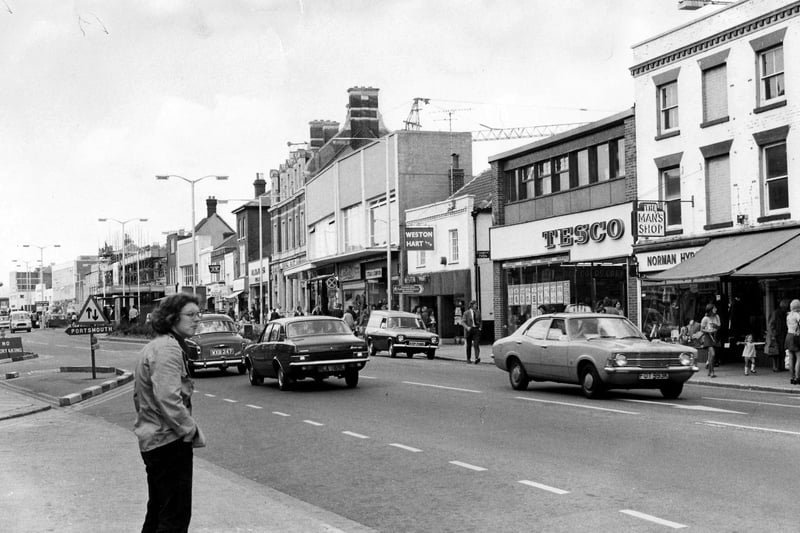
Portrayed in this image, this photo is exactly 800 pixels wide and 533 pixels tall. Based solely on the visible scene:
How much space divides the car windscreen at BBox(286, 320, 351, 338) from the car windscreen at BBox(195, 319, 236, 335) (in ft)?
20.8

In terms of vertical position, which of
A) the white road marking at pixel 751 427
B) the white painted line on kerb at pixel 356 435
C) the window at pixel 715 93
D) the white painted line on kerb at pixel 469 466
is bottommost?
the white painted line on kerb at pixel 356 435

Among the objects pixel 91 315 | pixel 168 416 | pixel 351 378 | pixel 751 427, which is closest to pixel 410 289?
pixel 91 315

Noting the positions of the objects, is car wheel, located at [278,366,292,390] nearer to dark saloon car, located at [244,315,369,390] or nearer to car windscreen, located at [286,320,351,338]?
dark saloon car, located at [244,315,369,390]

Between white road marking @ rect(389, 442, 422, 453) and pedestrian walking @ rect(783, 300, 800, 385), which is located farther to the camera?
pedestrian walking @ rect(783, 300, 800, 385)

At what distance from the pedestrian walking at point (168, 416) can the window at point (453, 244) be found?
3924 cm

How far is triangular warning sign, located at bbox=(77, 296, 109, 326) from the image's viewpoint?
24750mm

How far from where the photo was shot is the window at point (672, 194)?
28734 mm

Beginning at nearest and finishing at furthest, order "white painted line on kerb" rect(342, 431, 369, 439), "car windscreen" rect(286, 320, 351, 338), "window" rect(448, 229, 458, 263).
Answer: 1. "white painted line on kerb" rect(342, 431, 369, 439)
2. "car windscreen" rect(286, 320, 351, 338)
3. "window" rect(448, 229, 458, 263)

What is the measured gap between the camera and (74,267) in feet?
549

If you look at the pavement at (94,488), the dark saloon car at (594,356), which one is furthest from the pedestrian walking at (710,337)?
the pavement at (94,488)

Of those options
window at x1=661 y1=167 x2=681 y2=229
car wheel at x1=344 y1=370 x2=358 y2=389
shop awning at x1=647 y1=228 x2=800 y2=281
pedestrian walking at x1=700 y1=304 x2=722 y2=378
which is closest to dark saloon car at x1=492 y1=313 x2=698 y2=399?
car wheel at x1=344 y1=370 x2=358 y2=389

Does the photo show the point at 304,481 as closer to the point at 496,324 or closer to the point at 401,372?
the point at 401,372

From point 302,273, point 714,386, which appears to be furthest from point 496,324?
point 302,273

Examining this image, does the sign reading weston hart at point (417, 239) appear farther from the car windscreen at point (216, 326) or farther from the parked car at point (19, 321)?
the parked car at point (19, 321)
